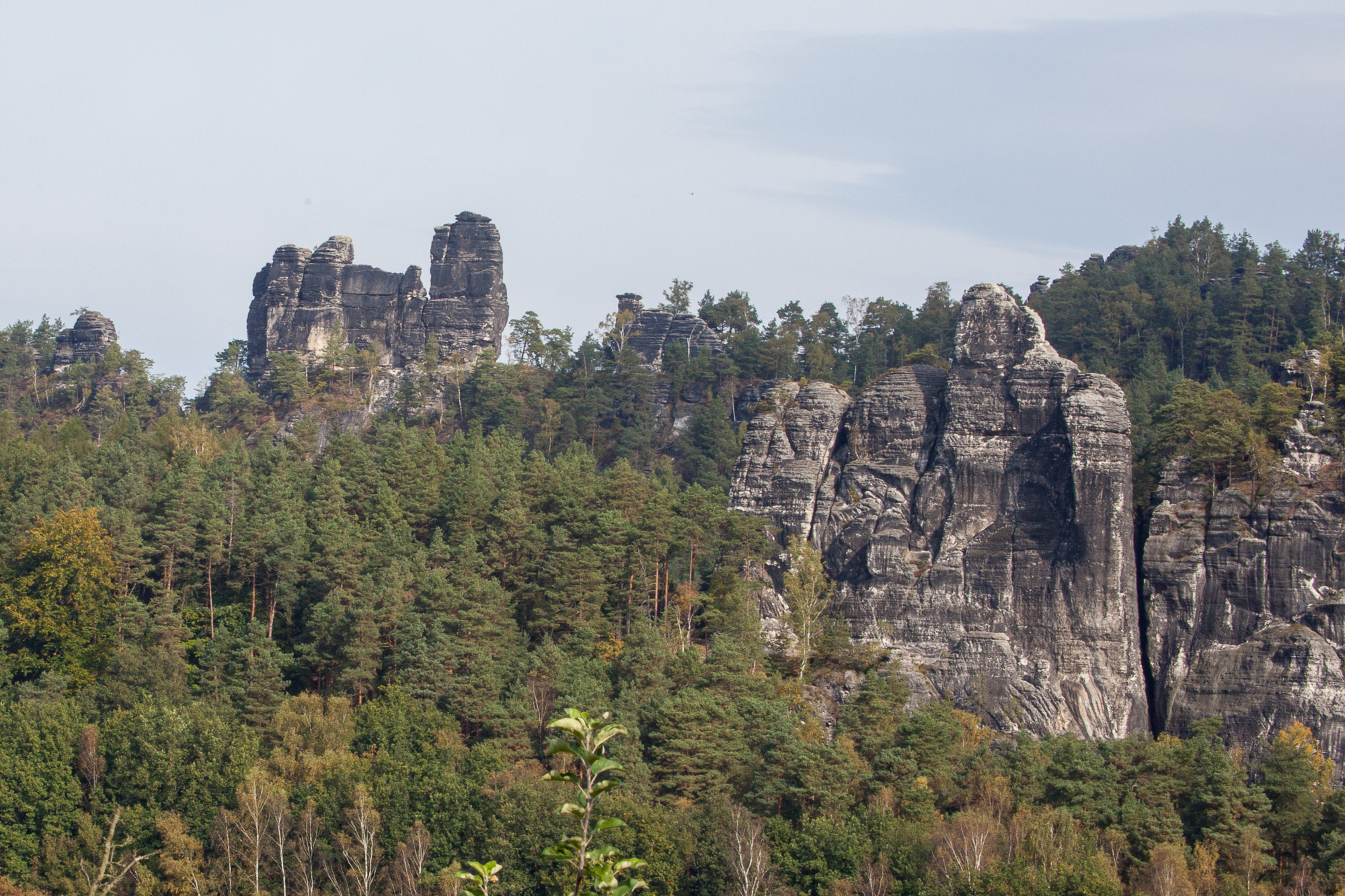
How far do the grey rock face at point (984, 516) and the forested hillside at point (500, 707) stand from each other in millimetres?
2262

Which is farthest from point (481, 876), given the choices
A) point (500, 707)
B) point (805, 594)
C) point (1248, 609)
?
point (1248, 609)

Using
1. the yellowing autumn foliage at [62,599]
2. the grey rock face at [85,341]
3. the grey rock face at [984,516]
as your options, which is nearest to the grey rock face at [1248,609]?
the grey rock face at [984,516]

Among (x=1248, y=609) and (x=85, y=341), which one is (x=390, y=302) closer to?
(x=85, y=341)

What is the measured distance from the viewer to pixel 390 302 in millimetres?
93750

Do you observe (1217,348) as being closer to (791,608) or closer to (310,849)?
(791,608)

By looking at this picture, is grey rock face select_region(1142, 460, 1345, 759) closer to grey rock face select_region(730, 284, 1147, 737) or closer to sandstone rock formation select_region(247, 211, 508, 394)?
grey rock face select_region(730, 284, 1147, 737)

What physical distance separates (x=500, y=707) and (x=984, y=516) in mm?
20656

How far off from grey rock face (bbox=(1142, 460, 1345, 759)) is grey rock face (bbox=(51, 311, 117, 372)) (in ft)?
243

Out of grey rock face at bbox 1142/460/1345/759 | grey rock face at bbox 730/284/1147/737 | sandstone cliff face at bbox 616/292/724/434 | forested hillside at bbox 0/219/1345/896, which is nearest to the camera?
forested hillside at bbox 0/219/1345/896

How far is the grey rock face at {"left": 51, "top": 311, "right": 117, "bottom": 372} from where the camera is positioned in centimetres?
9738

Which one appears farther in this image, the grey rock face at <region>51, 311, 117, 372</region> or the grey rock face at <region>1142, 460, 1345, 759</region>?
the grey rock face at <region>51, 311, 117, 372</region>

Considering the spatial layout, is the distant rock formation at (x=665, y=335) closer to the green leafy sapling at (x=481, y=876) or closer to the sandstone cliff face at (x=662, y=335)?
the sandstone cliff face at (x=662, y=335)

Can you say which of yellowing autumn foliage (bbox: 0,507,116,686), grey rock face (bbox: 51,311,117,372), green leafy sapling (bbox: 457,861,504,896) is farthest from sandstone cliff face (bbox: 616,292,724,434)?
green leafy sapling (bbox: 457,861,504,896)

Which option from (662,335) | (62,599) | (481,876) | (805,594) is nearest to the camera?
(481,876)
